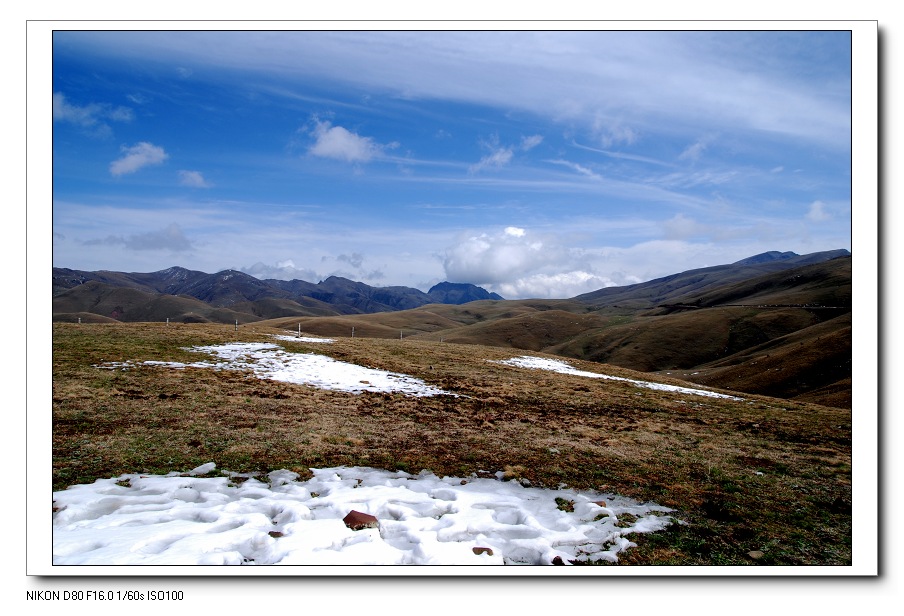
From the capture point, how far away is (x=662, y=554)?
23.3ft

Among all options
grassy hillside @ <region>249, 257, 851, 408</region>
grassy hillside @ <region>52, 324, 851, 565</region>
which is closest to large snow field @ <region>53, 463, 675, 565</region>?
grassy hillside @ <region>52, 324, 851, 565</region>

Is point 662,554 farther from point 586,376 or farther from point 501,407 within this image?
point 586,376

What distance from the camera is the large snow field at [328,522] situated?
6613 mm

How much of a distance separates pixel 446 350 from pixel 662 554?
38.7 meters

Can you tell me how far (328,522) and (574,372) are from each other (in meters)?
35.6

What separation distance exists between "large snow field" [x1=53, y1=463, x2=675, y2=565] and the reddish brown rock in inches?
3.8

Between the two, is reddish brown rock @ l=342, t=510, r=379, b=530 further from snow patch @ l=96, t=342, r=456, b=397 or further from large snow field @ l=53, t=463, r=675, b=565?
snow patch @ l=96, t=342, r=456, b=397

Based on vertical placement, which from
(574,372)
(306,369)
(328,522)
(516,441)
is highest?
(328,522)

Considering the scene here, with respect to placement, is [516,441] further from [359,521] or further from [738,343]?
[738,343]

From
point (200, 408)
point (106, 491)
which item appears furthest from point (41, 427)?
point (200, 408)

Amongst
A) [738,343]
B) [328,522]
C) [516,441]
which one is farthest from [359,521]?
[738,343]

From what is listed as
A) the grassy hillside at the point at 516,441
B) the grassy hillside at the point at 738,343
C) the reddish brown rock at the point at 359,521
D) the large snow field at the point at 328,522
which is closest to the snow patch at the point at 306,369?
the grassy hillside at the point at 516,441

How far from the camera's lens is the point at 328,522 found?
743 cm

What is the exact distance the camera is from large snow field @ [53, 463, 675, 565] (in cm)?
661
